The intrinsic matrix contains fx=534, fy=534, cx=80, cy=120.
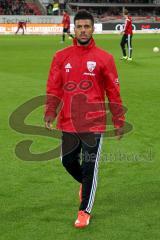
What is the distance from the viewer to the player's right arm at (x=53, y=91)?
5.66 metres

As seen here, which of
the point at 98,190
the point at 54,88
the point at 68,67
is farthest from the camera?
the point at 98,190

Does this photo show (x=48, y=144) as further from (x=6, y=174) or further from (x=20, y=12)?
(x=20, y=12)

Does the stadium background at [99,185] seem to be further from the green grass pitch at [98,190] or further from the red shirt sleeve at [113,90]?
the red shirt sleeve at [113,90]

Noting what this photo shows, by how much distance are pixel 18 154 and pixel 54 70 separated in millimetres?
3227

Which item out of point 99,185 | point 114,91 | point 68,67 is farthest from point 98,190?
point 68,67

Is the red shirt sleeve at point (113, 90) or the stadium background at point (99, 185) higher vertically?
the red shirt sleeve at point (113, 90)

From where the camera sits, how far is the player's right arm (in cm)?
566

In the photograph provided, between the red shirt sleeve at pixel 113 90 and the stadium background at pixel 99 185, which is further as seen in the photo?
the stadium background at pixel 99 185

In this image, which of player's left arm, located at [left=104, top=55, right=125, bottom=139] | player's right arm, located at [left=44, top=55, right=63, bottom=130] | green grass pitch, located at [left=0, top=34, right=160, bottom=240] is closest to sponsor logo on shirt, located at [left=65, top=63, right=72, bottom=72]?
player's right arm, located at [left=44, top=55, right=63, bottom=130]

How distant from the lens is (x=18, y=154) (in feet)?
28.3

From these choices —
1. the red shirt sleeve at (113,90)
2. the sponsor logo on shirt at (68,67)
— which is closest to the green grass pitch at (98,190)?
the red shirt sleeve at (113,90)

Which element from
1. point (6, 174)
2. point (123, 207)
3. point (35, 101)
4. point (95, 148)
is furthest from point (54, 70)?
point (35, 101)

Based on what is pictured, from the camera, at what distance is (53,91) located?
571 cm

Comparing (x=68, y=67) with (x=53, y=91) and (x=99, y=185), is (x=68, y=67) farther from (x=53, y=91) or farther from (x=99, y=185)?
(x=99, y=185)
